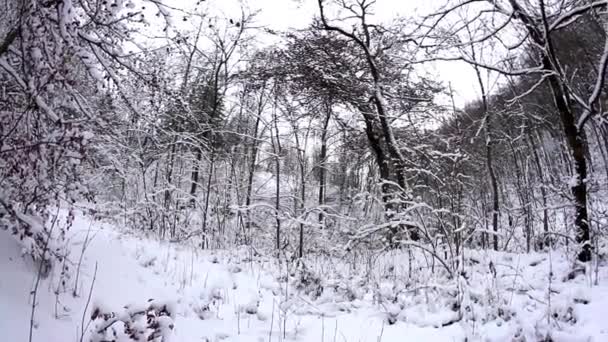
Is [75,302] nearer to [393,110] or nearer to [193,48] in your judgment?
[193,48]

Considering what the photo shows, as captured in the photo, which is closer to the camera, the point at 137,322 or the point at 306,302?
the point at 137,322

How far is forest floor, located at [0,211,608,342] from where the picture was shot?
3.04m

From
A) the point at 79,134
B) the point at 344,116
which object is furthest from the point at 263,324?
the point at 344,116

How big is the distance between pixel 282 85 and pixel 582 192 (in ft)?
26.4

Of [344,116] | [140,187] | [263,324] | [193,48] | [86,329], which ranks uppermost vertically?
[344,116]

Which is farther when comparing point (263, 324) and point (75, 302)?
point (263, 324)

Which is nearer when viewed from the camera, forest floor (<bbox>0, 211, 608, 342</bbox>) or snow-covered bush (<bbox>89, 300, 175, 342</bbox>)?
snow-covered bush (<bbox>89, 300, 175, 342</bbox>)

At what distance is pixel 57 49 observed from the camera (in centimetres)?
287

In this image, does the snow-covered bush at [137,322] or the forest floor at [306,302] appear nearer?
the snow-covered bush at [137,322]

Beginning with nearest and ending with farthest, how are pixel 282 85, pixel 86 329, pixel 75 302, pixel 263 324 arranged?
pixel 86 329, pixel 75 302, pixel 263 324, pixel 282 85

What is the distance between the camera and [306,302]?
454cm

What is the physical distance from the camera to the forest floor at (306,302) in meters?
3.04

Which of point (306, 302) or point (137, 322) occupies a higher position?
point (137, 322)

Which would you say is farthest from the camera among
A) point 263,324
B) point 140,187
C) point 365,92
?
point 140,187
